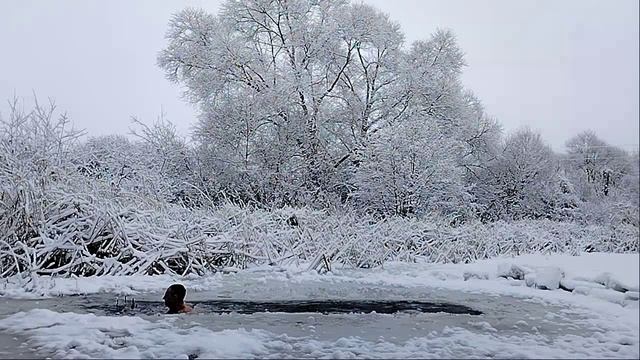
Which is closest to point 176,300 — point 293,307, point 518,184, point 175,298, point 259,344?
point 175,298

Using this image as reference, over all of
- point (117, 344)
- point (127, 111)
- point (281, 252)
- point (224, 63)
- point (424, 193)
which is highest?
point (224, 63)

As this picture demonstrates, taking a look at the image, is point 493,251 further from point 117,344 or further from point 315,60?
point 315,60

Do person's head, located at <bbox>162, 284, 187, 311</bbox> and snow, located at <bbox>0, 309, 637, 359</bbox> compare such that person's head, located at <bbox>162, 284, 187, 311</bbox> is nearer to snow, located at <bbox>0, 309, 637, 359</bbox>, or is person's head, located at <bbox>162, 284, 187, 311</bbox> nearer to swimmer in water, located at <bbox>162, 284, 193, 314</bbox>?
swimmer in water, located at <bbox>162, 284, 193, 314</bbox>

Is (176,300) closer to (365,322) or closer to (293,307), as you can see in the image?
(293,307)

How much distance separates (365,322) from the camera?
5.22 meters

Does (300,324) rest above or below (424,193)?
below

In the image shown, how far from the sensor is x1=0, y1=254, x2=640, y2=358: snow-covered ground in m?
4.00

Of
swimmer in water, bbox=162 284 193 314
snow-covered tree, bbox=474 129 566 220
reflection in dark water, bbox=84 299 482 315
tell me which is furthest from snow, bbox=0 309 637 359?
snow-covered tree, bbox=474 129 566 220

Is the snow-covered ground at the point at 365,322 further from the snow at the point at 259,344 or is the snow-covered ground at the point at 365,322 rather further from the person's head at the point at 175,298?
the person's head at the point at 175,298

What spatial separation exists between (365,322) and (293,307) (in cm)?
105

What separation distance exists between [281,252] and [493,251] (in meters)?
3.55

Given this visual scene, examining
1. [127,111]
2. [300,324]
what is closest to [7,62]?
[127,111]

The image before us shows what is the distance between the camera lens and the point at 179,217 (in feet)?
32.0

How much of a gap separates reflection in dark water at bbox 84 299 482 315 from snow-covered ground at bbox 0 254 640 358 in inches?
9.2
